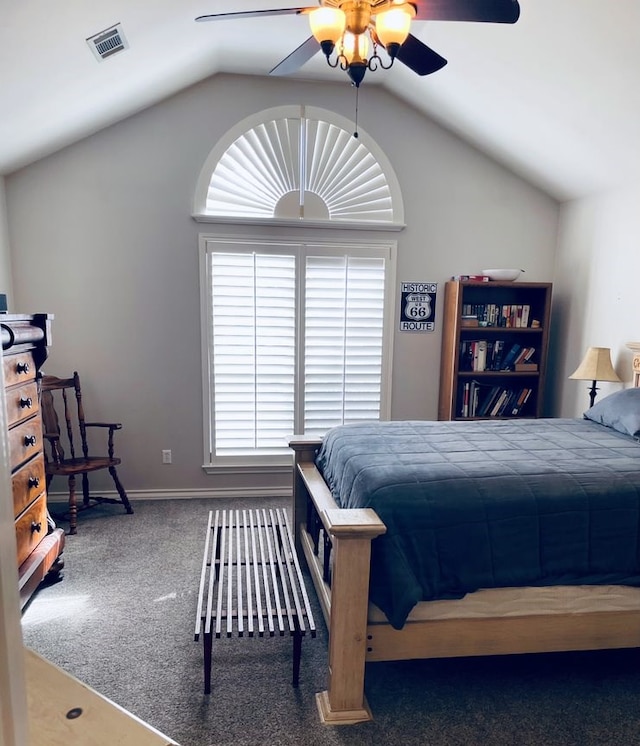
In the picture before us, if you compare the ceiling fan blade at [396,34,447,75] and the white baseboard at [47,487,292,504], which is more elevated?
the ceiling fan blade at [396,34,447,75]

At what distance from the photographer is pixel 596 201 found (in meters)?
3.67

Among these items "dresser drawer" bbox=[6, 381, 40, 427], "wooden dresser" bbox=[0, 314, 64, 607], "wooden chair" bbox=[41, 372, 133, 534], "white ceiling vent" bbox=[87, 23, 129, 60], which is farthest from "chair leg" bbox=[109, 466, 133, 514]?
"white ceiling vent" bbox=[87, 23, 129, 60]

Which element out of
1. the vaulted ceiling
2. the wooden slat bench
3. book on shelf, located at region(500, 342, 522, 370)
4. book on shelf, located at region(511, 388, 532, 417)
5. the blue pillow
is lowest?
the wooden slat bench

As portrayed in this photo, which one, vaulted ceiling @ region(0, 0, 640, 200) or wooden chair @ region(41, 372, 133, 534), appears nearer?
vaulted ceiling @ region(0, 0, 640, 200)

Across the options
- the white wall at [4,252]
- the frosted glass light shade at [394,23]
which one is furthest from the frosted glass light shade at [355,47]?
the white wall at [4,252]

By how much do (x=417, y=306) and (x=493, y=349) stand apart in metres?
0.71

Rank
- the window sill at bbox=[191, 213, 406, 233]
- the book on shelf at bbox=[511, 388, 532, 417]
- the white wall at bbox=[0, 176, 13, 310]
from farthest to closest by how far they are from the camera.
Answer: the book on shelf at bbox=[511, 388, 532, 417], the window sill at bbox=[191, 213, 406, 233], the white wall at bbox=[0, 176, 13, 310]

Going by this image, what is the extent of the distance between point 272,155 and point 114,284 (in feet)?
5.06

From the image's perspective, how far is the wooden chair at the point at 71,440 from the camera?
339cm

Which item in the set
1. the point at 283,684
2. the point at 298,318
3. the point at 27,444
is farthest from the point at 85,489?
the point at 283,684

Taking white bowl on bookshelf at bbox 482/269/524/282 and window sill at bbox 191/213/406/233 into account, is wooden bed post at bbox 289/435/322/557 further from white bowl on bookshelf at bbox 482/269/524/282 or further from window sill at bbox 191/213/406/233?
white bowl on bookshelf at bbox 482/269/524/282

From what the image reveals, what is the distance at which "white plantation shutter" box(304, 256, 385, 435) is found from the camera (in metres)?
3.93

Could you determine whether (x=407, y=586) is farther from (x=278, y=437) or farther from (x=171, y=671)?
(x=278, y=437)

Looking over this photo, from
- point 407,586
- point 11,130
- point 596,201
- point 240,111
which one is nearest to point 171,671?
point 407,586
